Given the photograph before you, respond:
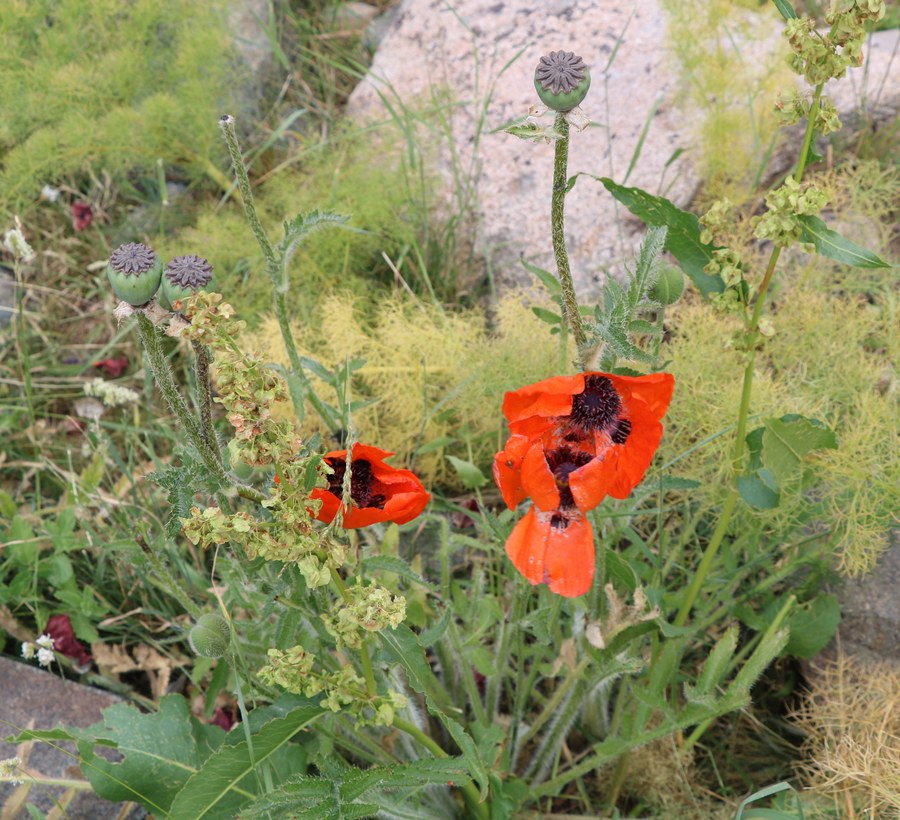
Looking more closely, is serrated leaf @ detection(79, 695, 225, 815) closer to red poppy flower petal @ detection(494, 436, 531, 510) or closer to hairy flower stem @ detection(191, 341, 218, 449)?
hairy flower stem @ detection(191, 341, 218, 449)

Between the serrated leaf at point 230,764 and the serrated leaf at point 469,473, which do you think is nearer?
the serrated leaf at point 230,764

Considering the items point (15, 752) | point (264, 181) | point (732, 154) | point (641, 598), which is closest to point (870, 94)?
point (732, 154)

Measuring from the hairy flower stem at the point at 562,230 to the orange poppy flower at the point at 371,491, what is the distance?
26cm

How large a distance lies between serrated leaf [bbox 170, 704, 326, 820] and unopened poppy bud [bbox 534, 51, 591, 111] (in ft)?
2.42

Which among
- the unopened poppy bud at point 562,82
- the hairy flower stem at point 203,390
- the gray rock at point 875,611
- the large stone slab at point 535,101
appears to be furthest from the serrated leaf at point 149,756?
the large stone slab at point 535,101

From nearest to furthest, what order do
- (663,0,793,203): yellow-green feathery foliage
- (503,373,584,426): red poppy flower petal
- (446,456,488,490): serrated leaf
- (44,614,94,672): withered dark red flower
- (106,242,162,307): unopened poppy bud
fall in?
1. (106,242,162,307): unopened poppy bud
2. (503,373,584,426): red poppy flower petal
3. (446,456,488,490): serrated leaf
4. (44,614,94,672): withered dark red flower
5. (663,0,793,203): yellow-green feathery foliage

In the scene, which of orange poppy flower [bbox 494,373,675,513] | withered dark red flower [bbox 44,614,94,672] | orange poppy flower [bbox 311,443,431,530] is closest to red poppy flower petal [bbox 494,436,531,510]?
orange poppy flower [bbox 494,373,675,513]

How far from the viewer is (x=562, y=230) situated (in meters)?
1.06

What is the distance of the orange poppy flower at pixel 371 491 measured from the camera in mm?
1118

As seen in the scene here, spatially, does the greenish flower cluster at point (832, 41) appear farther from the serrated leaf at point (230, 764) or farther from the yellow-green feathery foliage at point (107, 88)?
the yellow-green feathery foliage at point (107, 88)

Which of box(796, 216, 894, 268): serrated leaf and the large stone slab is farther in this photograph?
the large stone slab

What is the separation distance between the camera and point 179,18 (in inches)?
109

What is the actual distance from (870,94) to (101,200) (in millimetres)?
2179

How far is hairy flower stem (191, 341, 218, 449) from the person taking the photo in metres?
1.00
